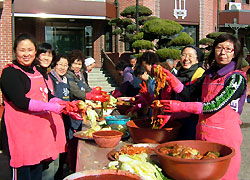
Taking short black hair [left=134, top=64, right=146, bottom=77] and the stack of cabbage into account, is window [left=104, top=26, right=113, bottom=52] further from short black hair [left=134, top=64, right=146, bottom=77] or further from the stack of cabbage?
the stack of cabbage

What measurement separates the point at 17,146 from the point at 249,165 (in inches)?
169

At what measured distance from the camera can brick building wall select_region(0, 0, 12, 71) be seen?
39.2ft

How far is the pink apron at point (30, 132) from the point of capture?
2623mm

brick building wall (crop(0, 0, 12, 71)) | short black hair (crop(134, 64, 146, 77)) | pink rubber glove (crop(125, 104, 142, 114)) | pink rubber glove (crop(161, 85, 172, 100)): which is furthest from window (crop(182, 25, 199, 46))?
pink rubber glove (crop(161, 85, 172, 100))

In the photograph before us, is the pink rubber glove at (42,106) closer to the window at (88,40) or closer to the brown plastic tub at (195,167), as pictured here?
the brown plastic tub at (195,167)

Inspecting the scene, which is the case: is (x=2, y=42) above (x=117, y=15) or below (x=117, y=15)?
below

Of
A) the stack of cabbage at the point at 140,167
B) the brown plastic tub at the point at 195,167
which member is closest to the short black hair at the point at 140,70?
the stack of cabbage at the point at 140,167

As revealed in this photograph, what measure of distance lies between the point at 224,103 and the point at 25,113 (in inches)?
66.8

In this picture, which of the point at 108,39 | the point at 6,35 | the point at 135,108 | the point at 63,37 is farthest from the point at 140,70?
the point at 63,37

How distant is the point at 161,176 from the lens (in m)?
2.06

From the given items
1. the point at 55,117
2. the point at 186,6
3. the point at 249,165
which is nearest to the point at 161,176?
the point at 55,117

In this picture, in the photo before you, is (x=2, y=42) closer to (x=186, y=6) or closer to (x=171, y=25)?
(x=171, y=25)

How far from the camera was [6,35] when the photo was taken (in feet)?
41.0

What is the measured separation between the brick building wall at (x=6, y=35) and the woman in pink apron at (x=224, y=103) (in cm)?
1097
